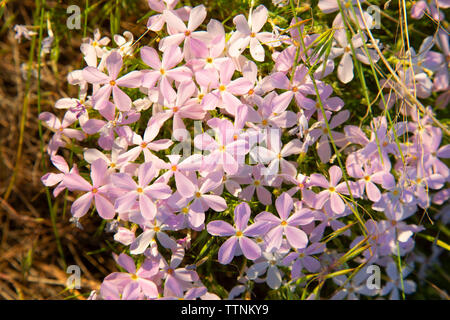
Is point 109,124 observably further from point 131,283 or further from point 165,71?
point 131,283

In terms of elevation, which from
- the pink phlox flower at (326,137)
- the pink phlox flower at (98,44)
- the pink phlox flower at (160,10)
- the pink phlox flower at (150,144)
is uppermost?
the pink phlox flower at (160,10)

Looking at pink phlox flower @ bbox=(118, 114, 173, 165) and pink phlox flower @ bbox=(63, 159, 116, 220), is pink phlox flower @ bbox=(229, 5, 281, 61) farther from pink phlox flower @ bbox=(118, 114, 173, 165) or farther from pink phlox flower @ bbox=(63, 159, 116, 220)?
pink phlox flower @ bbox=(63, 159, 116, 220)

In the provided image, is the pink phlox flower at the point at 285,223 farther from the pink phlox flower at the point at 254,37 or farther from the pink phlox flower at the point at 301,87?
the pink phlox flower at the point at 254,37

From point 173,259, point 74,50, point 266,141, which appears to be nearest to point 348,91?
point 266,141

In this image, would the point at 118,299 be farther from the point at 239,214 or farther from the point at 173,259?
the point at 239,214

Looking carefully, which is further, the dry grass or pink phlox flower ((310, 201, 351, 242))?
the dry grass

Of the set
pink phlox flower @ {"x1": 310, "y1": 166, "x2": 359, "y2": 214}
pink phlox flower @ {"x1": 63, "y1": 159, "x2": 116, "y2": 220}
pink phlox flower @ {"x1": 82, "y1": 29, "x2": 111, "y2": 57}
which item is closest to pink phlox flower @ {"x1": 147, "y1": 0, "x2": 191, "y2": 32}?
pink phlox flower @ {"x1": 82, "y1": 29, "x2": 111, "y2": 57}

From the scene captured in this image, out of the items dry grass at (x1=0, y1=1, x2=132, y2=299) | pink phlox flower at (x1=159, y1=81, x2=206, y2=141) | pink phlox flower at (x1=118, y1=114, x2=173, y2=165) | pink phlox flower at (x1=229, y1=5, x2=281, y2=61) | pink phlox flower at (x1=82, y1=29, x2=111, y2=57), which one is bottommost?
dry grass at (x1=0, y1=1, x2=132, y2=299)

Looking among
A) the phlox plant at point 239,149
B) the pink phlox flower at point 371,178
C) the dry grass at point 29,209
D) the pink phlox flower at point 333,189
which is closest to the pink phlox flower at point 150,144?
the phlox plant at point 239,149

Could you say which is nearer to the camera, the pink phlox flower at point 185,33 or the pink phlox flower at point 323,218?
the pink phlox flower at point 185,33
